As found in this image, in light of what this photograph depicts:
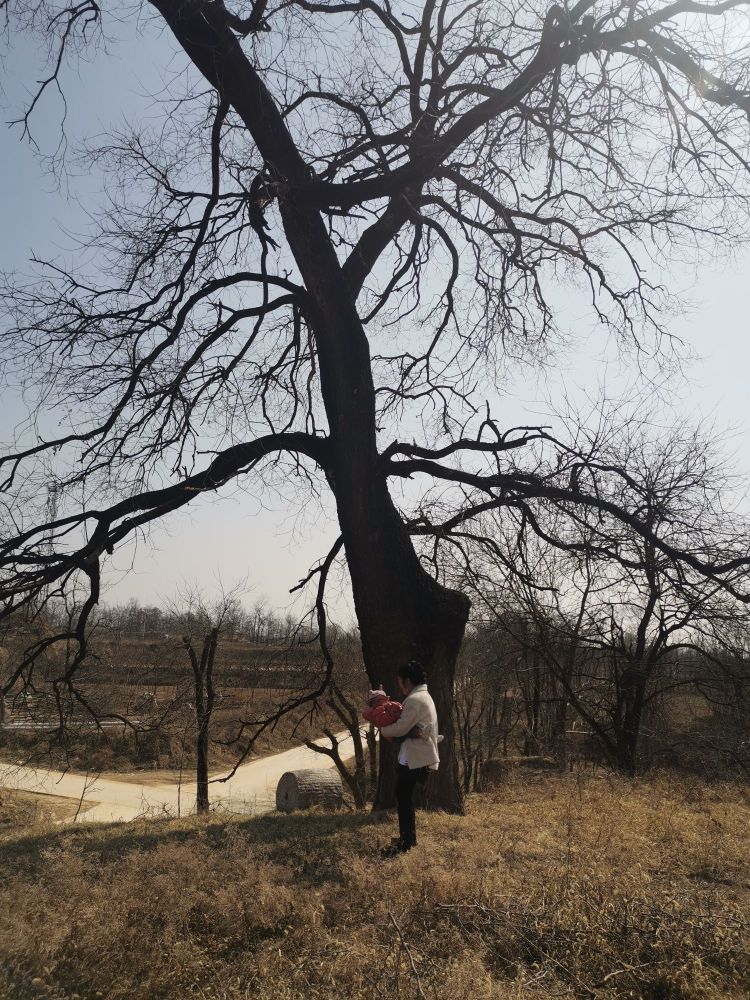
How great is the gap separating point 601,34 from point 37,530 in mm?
6837

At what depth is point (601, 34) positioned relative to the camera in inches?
259

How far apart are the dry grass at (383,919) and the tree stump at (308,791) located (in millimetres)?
6351

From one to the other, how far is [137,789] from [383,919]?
76.6 ft

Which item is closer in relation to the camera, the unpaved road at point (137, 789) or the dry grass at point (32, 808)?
the dry grass at point (32, 808)

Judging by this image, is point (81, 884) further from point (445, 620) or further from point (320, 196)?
point (320, 196)

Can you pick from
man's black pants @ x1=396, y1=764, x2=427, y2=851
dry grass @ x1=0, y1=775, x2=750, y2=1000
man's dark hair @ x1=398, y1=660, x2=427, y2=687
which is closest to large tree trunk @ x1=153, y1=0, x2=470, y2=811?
man's dark hair @ x1=398, y1=660, x2=427, y2=687

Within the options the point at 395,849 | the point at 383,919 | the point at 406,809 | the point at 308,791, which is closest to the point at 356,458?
the point at 406,809

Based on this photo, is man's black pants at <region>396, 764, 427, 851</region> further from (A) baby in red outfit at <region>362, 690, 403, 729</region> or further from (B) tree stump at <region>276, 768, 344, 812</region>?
(B) tree stump at <region>276, 768, 344, 812</region>

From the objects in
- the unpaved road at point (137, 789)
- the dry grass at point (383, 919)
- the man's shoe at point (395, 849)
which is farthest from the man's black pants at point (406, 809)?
the unpaved road at point (137, 789)

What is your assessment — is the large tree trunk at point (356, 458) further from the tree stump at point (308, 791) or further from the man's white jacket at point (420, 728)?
the tree stump at point (308, 791)

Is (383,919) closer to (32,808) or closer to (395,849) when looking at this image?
(395,849)

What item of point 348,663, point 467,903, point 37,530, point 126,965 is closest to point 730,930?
point 467,903

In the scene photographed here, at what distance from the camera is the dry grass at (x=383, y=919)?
11.3 feet

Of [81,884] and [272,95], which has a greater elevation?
[272,95]
